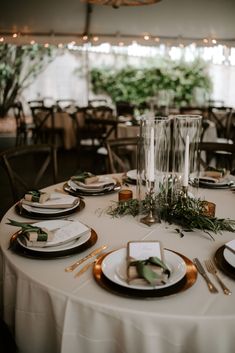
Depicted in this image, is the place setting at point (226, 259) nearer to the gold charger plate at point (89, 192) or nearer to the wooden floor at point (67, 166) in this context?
the gold charger plate at point (89, 192)

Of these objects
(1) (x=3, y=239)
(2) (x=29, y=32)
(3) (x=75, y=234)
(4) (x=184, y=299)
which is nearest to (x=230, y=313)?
(4) (x=184, y=299)

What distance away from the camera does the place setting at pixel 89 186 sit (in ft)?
6.40

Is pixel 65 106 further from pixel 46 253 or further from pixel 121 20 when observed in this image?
pixel 46 253

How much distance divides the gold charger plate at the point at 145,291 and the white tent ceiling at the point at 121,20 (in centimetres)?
618

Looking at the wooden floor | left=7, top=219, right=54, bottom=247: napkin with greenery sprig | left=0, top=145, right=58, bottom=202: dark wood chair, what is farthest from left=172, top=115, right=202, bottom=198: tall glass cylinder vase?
the wooden floor

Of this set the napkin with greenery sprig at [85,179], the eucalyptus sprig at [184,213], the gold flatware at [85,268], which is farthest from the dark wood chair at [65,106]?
the gold flatware at [85,268]

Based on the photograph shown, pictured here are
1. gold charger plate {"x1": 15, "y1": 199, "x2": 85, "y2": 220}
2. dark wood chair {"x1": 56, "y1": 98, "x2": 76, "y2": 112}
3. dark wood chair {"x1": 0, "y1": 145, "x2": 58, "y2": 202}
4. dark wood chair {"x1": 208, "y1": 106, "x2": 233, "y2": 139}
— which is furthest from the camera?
dark wood chair {"x1": 56, "y1": 98, "x2": 76, "y2": 112}

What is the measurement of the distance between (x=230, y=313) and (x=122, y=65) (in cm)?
970

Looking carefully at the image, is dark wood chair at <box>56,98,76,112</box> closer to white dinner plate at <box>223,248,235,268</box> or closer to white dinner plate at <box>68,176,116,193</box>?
white dinner plate at <box>68,176,116,193</box>

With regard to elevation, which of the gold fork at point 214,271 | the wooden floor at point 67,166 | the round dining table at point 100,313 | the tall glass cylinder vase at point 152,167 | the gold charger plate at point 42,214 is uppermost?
the tall glass cylinder vase at point 152,167

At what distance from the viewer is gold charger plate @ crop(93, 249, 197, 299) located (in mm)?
1033

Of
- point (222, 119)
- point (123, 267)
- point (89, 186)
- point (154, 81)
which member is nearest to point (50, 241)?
point (123, 267)

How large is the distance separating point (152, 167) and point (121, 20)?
19.8 feet

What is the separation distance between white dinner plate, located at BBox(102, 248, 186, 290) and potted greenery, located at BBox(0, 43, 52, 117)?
358 inches
